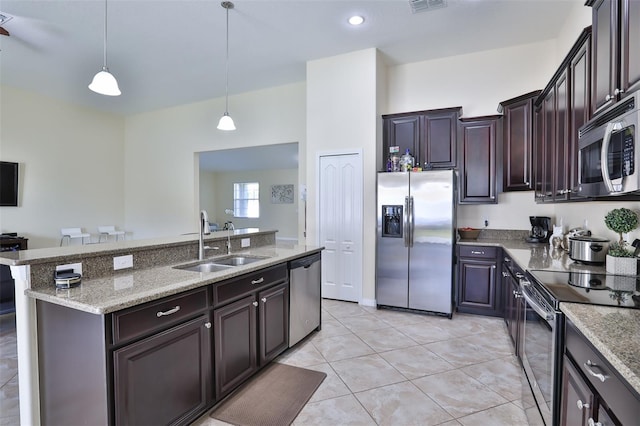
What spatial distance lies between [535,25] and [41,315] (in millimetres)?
5063

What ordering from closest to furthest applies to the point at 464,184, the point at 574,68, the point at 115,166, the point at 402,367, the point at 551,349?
the point at 551,349, the point at 574,68, the point at 402,367, the point at 464,184, the point at 115,166

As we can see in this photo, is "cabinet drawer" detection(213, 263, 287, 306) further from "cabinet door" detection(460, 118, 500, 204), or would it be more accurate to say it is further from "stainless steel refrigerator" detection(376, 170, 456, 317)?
"cabinet door" detection(460, 118, 500, 204)

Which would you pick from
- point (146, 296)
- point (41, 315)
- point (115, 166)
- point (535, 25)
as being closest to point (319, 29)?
point (535, 25)

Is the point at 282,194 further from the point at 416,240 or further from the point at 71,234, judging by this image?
the point at 416,240

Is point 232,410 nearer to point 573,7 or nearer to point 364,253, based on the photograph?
point 364,253

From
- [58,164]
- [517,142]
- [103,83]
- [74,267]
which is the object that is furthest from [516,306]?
[58,164]

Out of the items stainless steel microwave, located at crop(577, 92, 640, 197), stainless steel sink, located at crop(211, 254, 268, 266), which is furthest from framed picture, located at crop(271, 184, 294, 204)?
stainless steel microwave, located at crop(577, 92, 640, 197)

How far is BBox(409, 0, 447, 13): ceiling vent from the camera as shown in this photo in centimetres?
318

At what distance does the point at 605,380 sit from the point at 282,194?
10.9 meters

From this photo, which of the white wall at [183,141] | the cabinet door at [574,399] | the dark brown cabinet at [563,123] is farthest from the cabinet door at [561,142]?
the white wall at [183,141]

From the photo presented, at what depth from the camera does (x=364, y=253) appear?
14.1 ft

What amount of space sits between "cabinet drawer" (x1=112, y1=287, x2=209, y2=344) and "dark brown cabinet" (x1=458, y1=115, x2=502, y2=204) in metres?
3.37

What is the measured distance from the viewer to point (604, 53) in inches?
68.5

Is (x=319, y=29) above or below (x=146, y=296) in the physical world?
above
